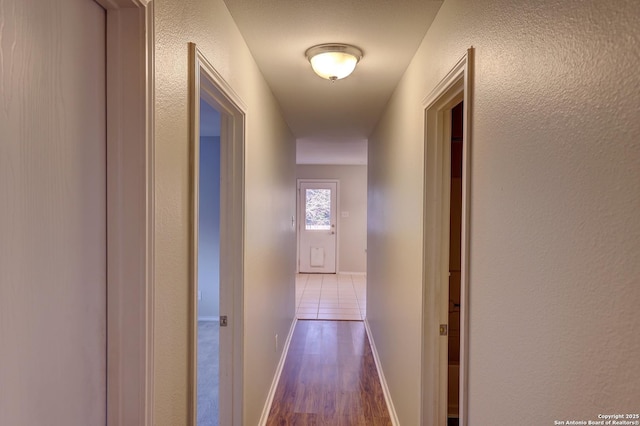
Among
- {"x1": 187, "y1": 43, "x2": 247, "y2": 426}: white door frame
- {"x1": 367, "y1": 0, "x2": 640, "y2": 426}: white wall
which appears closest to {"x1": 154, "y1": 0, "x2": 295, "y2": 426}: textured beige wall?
{"x1": 187, "y1": 43, "x2": 247, "y2": 426}: white door frame

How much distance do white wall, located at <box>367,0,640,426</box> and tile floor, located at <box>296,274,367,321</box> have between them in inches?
163

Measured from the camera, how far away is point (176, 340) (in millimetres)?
1109

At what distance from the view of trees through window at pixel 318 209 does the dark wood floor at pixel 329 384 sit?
3.76 metres

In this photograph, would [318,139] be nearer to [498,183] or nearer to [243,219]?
[243,219]

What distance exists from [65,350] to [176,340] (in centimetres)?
39

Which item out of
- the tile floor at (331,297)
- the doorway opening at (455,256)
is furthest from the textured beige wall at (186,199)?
the tile floor at (331,297)

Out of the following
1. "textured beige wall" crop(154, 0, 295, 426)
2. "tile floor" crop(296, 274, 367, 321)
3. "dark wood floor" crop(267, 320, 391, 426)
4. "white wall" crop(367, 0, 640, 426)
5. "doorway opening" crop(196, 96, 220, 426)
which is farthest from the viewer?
"tile floor" crop(296, 274, 367, 321)

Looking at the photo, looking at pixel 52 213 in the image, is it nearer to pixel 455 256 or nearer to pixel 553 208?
pixel 553 208

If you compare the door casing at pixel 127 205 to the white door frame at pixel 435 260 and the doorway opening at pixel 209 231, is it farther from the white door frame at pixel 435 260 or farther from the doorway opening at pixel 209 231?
the doorway opening at pixel 209 231

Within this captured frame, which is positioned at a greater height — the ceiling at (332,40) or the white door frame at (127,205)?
the ceiling at (332,40)

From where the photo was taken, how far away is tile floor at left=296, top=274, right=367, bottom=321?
5.19 meters

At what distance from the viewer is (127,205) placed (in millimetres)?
868

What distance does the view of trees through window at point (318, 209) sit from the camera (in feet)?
26.5

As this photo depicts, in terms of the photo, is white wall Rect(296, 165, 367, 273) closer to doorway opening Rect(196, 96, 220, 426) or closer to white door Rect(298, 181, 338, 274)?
white door Rect(298, 181, 338, 274)
